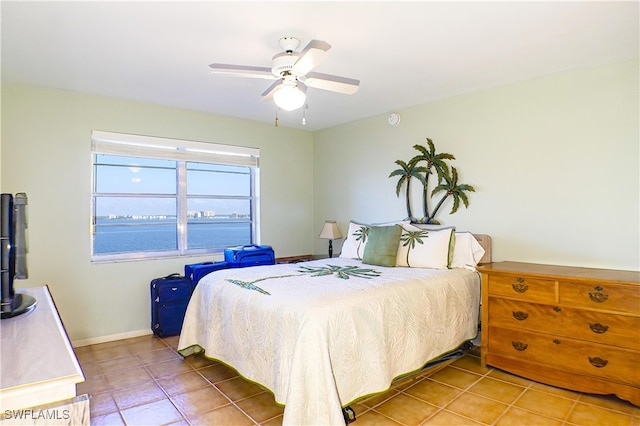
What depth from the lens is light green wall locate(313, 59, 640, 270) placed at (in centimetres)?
273

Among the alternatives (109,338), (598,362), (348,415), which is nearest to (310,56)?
(348,415)

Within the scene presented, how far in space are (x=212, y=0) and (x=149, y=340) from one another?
3.13m

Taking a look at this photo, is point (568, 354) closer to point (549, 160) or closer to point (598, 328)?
point (598, 328)

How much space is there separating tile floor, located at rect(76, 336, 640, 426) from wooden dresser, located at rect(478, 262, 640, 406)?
0.12 metres

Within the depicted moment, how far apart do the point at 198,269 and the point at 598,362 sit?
335cm

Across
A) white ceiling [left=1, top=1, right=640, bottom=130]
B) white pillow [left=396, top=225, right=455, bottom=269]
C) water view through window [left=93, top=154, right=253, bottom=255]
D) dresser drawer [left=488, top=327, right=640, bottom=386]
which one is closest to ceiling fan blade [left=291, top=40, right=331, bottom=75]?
white ceiling [left=1, top=1, right=640, bottom=130]

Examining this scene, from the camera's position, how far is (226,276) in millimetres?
2947

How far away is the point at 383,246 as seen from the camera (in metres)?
3.41

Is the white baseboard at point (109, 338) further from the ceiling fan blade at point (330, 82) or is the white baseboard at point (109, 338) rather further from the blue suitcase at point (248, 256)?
the ceiling fan blade at point (330, 82)

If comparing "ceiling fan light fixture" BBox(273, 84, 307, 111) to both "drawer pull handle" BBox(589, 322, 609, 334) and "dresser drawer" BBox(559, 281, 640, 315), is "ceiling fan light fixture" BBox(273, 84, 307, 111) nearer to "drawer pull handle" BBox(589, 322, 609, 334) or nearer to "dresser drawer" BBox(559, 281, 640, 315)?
"dresser drawer" BBox(559, 281, 640, 315)

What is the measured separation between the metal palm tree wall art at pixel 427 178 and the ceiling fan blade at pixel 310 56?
2.01m

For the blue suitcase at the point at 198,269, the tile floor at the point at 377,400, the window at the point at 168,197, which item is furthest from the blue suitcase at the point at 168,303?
the tile floor at the point at 377,400

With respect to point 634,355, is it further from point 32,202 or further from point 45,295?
point 32,202

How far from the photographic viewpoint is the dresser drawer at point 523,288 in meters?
2.63
